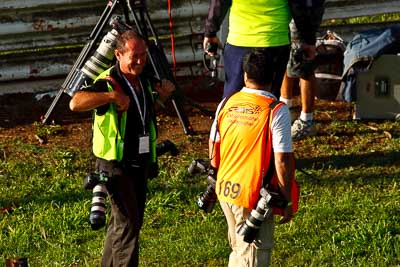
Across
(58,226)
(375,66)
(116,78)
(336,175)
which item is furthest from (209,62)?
(116,78)

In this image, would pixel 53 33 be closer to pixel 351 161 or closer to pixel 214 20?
pixel 214 20

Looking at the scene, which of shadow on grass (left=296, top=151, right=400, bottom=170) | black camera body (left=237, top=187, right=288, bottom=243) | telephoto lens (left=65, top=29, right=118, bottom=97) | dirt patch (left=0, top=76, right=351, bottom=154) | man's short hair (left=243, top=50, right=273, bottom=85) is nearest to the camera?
black camera body (left=237, top=187, right=288, bottom=243)

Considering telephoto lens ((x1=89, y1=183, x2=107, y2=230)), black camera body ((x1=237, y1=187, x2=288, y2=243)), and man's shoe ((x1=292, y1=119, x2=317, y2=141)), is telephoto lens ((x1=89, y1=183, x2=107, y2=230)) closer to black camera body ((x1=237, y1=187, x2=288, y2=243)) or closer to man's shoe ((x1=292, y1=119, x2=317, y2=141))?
black camera body ((x1=237, y1=187, x2=288, y2=243))

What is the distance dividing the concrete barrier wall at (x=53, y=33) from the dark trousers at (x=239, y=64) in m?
2.75

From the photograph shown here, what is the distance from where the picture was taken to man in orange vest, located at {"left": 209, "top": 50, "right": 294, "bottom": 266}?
→ 5879 millimetres

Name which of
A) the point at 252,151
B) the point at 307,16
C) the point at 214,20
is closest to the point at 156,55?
the point at 214,20

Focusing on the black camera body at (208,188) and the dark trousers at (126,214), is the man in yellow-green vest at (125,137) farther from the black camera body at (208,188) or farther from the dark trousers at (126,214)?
the black camera body at (208,188)

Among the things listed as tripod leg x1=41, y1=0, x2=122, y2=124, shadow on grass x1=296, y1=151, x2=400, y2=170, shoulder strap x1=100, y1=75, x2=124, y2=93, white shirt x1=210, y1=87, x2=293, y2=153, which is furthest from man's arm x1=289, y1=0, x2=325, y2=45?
white shirt x1=210, y1=87, x2=293, y2=153

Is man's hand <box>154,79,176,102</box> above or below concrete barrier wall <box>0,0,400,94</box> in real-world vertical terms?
above

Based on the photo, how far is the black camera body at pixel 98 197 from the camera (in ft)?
21.0

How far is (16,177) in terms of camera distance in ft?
29.2

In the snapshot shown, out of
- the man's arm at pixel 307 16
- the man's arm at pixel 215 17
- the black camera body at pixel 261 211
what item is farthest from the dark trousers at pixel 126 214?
the man's arm at pixel 307 16

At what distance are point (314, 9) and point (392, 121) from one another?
1.97 m

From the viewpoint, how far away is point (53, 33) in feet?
35.7
